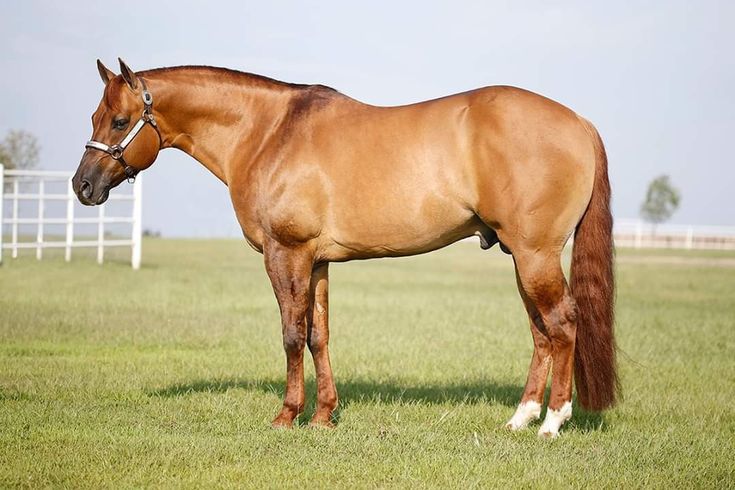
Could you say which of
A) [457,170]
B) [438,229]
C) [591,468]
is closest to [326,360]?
[438,229]

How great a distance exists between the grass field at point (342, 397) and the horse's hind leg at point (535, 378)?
147mm

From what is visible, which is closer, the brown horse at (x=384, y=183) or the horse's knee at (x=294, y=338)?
the brown horse at (x=384, y=183)

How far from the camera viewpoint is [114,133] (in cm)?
653

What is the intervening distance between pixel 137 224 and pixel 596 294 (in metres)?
17.3

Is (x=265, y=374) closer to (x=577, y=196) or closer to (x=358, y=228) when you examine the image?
(x=358, y=228)

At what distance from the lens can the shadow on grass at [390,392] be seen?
7.09 meters

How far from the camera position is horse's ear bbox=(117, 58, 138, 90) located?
6318 mm

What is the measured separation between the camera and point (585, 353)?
626 cm

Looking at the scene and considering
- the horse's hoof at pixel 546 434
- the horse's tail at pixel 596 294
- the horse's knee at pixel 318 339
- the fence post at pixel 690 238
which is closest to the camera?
the horse's hoof at pixel 546 434

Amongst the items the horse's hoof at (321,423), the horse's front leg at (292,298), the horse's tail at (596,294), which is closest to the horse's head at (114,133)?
the horse's front leg at (292,298)

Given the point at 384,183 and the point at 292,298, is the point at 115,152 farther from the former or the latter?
the point at 384,183

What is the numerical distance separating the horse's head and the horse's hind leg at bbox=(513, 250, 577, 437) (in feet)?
9.47

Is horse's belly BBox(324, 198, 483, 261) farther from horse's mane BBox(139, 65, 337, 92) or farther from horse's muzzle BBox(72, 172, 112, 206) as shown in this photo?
horse's muzzle BBox(72, 172, 112, 206)

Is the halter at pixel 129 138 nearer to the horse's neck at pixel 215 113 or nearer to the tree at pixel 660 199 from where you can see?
the horse's neck at pixel 215 113
